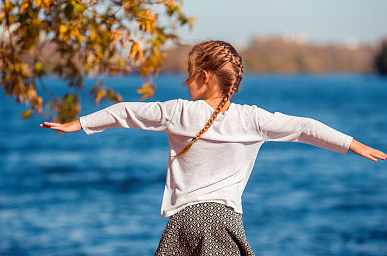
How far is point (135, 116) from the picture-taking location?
9.64 ft

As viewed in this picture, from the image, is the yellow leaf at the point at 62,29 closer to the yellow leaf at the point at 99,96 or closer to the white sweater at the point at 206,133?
the yellow leaf at the point at 99,96

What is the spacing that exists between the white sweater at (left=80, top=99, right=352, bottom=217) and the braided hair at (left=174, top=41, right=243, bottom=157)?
0.13 ft

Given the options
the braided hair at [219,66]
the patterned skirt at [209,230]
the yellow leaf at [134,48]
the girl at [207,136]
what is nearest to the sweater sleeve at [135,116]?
the girl at [207,136]

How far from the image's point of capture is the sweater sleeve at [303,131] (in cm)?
286

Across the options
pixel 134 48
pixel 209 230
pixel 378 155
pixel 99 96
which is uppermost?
pixel 99 96

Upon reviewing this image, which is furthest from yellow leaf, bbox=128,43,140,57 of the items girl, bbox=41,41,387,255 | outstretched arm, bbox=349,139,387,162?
outstretched arm, bbox=349,139,387,162

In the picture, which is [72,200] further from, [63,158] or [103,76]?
[103,76]

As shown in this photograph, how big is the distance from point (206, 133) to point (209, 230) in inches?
18.0

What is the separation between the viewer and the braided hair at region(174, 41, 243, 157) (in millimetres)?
2947

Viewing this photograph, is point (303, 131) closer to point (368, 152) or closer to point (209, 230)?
point (368, 152)

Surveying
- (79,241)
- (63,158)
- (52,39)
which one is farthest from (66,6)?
(63,158)

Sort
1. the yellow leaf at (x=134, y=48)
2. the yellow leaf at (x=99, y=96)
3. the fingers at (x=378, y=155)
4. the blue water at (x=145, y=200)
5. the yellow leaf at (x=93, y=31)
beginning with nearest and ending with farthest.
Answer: the fingers at (x=378, y=155)
the yellow leaf at (x=134, y=48)
the yellow leaf at (x=93, y=31)
the yellow leaf at (x=99, y=96)
the blue water at (x=145, y=200)

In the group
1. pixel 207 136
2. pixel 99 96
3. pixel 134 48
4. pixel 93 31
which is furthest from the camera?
pixel 99 96

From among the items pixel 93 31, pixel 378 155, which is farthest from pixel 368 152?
pixel 93 31
